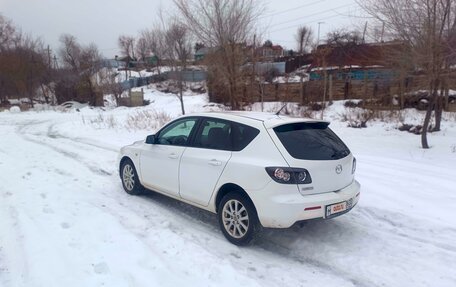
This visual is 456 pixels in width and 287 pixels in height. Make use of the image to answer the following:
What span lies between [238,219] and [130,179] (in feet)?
9.05

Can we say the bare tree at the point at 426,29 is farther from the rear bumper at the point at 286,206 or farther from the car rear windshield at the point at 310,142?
→ the rear bumper at the point at 286,206

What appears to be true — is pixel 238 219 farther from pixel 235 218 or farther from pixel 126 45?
pixel 126 45

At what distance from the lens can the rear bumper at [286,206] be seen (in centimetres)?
383

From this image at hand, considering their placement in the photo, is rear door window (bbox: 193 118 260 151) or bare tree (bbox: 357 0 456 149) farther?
bare tree (bbox: 357 0 456 149)

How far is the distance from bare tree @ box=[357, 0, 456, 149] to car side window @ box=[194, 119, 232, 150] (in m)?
6.87

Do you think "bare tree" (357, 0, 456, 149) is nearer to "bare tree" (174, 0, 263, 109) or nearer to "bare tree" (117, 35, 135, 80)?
"bare tree" (174, 0, 263, 109)

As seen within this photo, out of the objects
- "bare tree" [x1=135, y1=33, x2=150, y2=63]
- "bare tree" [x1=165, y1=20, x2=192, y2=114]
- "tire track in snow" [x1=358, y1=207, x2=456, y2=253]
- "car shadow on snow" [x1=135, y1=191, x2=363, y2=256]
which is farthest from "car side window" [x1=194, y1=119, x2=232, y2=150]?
"bare tree" [x1=135, y1=33, x2=150, y2=63]

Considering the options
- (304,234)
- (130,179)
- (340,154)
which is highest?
(340,154)

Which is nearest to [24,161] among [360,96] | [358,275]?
[358,275]

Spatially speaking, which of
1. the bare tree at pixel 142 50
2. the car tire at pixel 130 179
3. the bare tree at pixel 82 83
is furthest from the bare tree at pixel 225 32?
the bare tree at pixel 142 50

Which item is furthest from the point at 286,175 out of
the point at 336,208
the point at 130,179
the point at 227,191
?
the point at 130,179

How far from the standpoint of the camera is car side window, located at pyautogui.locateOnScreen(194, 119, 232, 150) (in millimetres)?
4541

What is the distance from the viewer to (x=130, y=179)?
6.26 metres

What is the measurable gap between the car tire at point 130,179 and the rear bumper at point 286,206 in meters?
2.82
